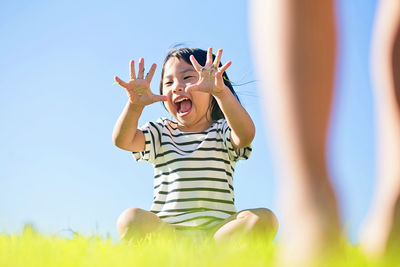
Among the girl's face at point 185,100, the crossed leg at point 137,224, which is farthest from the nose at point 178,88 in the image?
the crossed leg at point 137,224

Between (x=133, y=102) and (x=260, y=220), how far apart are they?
2.72 ft

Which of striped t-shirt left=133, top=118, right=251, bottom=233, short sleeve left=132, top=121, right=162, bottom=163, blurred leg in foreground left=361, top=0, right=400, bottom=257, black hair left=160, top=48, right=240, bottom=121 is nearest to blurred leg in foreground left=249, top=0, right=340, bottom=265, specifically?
blurred leg in foreground left=361, top=0, right=400, bottom=257

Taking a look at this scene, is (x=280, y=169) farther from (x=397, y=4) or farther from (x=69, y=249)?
(x=69, y=249)

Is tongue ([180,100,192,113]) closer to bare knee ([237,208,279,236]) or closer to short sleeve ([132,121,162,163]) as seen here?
short sleeve ([132,121,162,163])

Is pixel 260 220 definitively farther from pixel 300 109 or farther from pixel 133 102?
pixel 300 109

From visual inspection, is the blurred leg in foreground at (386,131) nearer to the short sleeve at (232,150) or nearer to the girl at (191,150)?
the girl at (191,150)

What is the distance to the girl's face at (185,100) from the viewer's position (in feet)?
8.30

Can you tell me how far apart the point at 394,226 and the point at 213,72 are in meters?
1.34

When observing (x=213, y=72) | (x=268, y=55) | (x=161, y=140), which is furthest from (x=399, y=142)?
(x=161, y=140)

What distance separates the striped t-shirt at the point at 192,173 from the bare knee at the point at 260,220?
0.77 feet

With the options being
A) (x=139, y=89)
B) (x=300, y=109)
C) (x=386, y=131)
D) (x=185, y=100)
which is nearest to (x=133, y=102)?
(x=139, y=89)

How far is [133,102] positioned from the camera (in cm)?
227

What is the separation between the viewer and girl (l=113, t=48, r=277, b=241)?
6.93ft

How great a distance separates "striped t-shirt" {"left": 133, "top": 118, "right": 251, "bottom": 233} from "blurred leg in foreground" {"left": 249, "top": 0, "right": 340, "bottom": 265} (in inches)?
61.3
